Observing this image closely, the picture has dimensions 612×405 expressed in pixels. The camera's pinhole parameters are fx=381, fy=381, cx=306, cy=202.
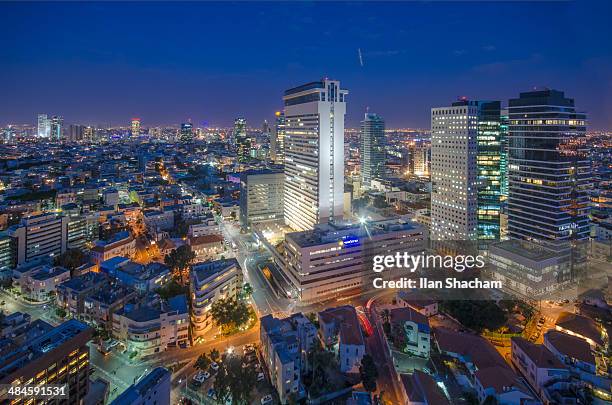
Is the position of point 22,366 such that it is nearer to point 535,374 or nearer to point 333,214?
point 535,374

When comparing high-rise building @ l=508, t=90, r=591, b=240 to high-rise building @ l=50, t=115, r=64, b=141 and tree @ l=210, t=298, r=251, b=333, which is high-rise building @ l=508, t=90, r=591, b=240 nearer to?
tree @ l=210, t=298, r=251, b=333

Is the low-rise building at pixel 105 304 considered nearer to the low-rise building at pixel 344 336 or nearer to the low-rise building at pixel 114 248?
the low-rise building at pixel 114 248

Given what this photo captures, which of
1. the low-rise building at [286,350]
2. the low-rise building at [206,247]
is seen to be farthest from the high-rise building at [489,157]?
the low-rise building at [206,247]

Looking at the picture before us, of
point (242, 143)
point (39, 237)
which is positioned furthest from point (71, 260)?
point (242, 143)

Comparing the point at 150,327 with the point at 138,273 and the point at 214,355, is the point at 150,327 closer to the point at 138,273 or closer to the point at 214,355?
the point at 214,355

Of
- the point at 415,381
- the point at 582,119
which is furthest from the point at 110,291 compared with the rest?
the point at 582,119

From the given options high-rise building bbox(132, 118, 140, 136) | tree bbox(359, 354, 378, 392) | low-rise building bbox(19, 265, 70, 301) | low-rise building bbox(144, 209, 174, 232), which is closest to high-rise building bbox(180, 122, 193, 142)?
high-rise building bbox(132, 118, 140, 136)
